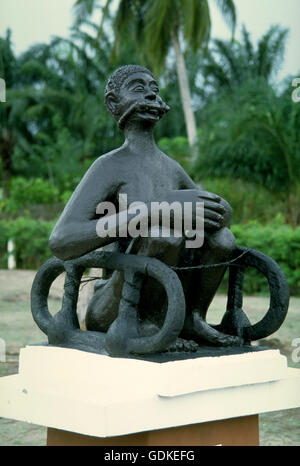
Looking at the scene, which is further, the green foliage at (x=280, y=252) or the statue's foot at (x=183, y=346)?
the green foliage at (x=280, y=252)

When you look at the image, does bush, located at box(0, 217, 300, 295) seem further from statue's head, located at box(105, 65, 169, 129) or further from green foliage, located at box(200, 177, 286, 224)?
statue's head, located at box(105, 65, 169, 129)

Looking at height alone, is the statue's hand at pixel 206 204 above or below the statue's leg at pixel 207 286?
above

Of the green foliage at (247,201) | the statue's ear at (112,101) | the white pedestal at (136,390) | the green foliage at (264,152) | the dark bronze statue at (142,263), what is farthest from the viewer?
the green foliage at (247,201)

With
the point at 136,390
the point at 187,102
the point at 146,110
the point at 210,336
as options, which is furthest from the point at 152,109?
the point at 187,102

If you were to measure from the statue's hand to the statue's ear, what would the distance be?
0.54 m

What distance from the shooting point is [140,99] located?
2.99m

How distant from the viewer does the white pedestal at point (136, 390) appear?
251 cm

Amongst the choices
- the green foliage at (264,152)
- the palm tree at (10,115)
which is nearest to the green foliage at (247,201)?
the green foliage at (264,152)

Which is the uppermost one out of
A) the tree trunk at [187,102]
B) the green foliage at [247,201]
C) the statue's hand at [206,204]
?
the tree trunk at [187,102]

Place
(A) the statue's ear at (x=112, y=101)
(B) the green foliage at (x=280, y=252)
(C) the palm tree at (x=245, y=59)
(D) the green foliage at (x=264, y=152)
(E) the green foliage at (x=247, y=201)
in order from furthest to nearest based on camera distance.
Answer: (C) the palm tree at (x=245, y=59)
(E) the green foliage at (x=247, y=201)
(D) the green foliage at (x=264, y=152)
(B) the green foliage at (x=280, y=252)
(A) the statue's ear at (x=112, y=101)

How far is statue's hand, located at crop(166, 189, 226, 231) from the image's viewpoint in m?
2.78

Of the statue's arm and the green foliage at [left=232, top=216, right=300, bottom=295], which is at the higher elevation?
the green foliage at [left=232, top=216, right=300, bottom=295]

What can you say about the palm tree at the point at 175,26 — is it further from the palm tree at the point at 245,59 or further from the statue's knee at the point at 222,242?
the statue's knee at the point at 222,242

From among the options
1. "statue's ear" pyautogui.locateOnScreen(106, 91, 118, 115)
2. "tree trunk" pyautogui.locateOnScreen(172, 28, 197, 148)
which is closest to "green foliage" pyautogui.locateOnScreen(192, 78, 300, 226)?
"tree trunk" pyautogui.locateOnScreen(172, 28, 197, 148)
